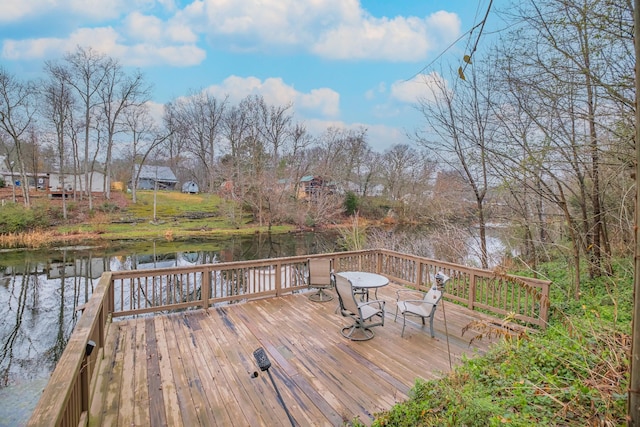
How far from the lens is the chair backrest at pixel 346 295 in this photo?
13.0 ft

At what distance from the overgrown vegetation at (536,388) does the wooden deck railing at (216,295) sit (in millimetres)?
417

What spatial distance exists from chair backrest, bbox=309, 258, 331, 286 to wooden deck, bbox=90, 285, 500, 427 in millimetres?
811

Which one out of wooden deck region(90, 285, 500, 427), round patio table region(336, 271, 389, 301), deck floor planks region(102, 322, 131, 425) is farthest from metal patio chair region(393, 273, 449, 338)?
deck floor planks region(102, 322, 131, 425)

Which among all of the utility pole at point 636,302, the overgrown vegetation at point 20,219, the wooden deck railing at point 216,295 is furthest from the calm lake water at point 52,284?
the utility pole at point 636,302

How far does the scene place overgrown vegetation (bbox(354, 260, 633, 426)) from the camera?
5.70 ft

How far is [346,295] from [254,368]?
58.2 inches

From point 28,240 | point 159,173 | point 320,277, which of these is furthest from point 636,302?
point 159,173

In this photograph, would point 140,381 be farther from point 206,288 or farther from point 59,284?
point 59,284

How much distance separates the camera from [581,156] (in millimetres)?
4820

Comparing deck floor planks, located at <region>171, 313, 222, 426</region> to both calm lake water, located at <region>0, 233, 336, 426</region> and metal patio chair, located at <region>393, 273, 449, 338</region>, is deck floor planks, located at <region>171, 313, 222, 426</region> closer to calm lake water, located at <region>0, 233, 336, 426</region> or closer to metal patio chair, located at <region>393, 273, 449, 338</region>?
calm lake water, located at <region>0, 233, 336, 426</region>

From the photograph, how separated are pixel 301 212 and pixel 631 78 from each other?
19041 millimetres

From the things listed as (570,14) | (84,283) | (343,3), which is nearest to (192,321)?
(570,14)

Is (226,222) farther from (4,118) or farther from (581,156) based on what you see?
(581,156)

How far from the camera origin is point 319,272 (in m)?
5.81
